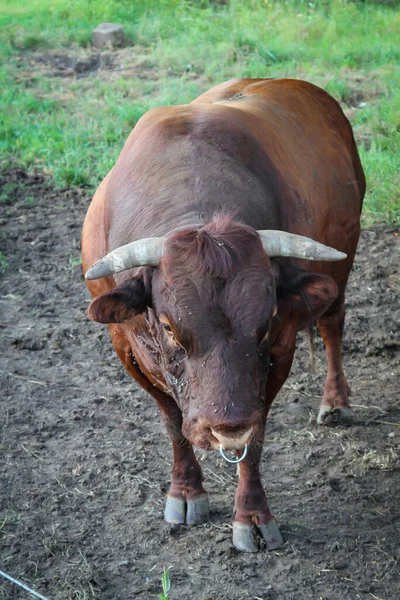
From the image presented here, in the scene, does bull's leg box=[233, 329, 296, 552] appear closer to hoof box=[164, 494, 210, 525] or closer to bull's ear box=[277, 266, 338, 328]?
hoof box=[164, 494, 210, 525]

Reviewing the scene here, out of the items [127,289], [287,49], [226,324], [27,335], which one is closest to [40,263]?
[27,335]

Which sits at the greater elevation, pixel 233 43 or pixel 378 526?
pixel 378 526

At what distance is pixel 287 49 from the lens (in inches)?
482

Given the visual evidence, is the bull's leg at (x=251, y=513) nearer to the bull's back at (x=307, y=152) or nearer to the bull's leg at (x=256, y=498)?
the bull's leg at (x=256, y=498)

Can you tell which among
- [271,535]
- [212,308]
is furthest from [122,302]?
[271,535]

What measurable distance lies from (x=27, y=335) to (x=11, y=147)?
13.5 ft

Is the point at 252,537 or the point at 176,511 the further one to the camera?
the point at 176,511

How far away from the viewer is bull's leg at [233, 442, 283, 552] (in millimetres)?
4145

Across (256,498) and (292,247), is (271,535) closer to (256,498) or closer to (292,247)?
(256,498)

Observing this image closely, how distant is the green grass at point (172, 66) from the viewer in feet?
30.7

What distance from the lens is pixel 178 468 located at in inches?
176

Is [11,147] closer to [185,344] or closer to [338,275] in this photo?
[338,275]

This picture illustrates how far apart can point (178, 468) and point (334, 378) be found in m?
1.42

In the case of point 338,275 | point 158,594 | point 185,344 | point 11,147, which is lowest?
point 11,147
